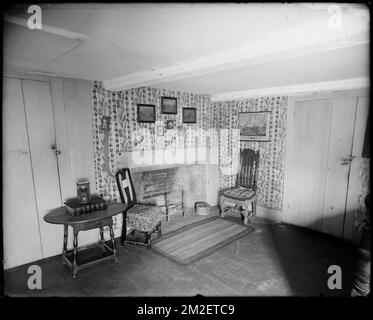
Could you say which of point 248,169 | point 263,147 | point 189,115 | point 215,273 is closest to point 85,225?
point 215,273

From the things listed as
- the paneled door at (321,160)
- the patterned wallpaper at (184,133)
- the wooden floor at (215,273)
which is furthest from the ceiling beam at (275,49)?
the wooden floor at (215,273)

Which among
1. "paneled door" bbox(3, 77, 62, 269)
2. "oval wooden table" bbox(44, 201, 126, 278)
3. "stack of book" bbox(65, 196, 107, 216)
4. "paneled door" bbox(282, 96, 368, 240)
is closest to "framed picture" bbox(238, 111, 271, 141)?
"paneled door" bbox(282, 96, 368, 240)

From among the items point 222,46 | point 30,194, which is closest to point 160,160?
point 30,194

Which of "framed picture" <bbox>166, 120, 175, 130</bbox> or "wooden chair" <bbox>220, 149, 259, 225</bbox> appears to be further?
"framed picture" <bbox>166, 120, 175, 130</bbox>

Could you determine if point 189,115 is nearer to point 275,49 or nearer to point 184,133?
point 184,133

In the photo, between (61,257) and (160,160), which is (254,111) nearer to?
(160,160)

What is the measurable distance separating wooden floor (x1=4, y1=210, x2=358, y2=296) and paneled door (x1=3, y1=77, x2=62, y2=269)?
307 millimetres

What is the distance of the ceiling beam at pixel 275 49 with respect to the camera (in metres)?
1.79

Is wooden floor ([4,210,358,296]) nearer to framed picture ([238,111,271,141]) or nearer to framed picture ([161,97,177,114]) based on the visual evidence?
framed picture ([238,111,271,141])

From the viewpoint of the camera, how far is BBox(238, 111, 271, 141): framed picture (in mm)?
5008

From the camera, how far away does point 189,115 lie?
531cm

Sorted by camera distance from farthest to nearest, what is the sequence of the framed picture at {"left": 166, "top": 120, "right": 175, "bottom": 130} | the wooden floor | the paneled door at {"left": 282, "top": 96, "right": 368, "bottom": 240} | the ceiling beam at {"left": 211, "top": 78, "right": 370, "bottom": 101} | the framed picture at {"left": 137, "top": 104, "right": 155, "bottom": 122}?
the framed picture at {"left": 166, "top": 120, "right": 175, "bottom": 130}
the framed picture at {"left": 137, "top": 104, "right": 155, "bottom": 122}
the paneled door at {"left": 282, "top": 96, "right": 368, "bottom": 240}
the ceiling beam at {"left": 211, "top": 78, "right": 370, "bottom": 101}
the wooden floor
